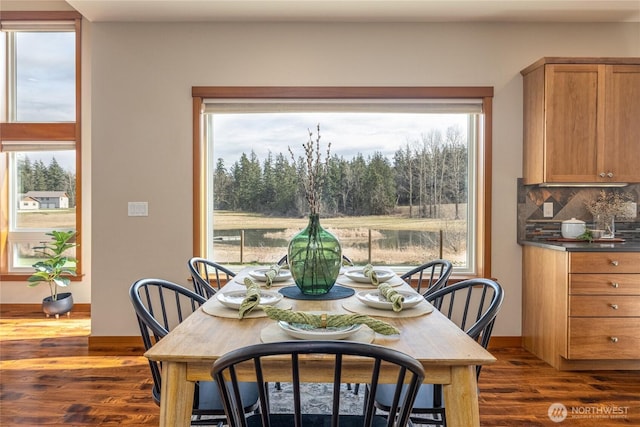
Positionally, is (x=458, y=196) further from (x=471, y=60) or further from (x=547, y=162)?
(x=471, y=60)

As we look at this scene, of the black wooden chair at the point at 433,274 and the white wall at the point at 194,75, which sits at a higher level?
the white wall at the point at 194,75

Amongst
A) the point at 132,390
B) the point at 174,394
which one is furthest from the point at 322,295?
the point at 132,390

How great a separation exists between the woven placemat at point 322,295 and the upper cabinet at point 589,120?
207 cm

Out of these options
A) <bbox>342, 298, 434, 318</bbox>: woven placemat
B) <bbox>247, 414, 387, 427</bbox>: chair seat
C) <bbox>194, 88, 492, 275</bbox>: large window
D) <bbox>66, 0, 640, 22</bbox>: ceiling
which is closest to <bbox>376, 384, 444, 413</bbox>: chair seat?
<bbox>247, 414, 387, 427</bbox>: chair seat

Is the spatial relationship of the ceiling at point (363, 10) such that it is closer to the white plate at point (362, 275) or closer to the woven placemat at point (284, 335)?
the white plate at point (362, 275)

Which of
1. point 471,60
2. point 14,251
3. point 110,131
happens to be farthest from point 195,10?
point 14,251

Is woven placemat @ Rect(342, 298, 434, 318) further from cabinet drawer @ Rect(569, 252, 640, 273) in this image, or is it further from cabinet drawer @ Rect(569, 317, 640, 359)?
cabinet drawer @ Rect(569, 317, 640, 359)

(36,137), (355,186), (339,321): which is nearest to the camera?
(339,321)

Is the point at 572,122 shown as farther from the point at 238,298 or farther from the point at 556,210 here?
the point at 238,298

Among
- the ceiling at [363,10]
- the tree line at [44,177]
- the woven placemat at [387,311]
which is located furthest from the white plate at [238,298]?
the tree line at [44,177]

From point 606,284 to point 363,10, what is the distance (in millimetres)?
2618

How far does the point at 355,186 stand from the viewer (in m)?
4.01

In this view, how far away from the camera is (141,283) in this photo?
1905 mm

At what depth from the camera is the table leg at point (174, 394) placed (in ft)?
4.30
